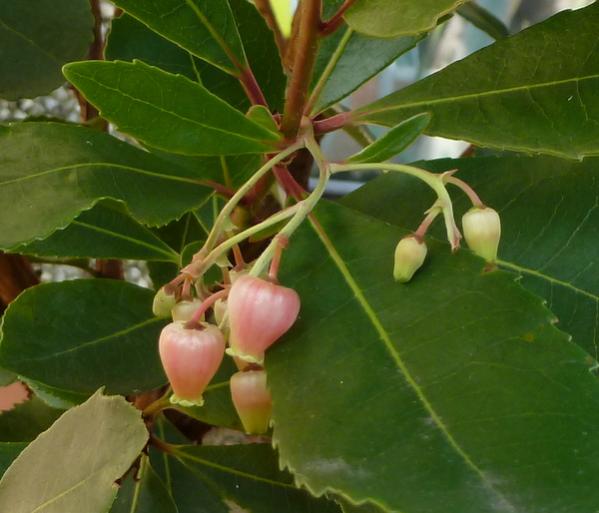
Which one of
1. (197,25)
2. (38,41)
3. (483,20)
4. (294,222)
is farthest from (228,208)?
(483,20)

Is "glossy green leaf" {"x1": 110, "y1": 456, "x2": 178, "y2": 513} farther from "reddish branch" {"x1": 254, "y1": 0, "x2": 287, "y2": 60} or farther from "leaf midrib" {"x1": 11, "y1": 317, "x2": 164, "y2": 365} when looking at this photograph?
"reddish branch" {"x1": 254, "y1": 0, "x2": 287, "y2": 60}

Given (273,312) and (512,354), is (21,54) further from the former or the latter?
(512,354)

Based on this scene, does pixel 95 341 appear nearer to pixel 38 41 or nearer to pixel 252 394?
pixel 252 394

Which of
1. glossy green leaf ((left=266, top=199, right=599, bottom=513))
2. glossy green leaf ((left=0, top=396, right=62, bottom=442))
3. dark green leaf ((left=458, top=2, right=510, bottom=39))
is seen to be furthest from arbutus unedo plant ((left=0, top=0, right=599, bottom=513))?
dark green leaf ((left=458, top=2, right=510, bottom=39))

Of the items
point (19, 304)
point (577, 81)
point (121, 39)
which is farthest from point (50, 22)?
point (577, 81)

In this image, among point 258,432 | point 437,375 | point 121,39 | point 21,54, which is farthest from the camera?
point 21,54

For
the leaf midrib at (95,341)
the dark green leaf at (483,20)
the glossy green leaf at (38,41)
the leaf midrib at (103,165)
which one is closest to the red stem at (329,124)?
the leaf midrib at (103,165)
